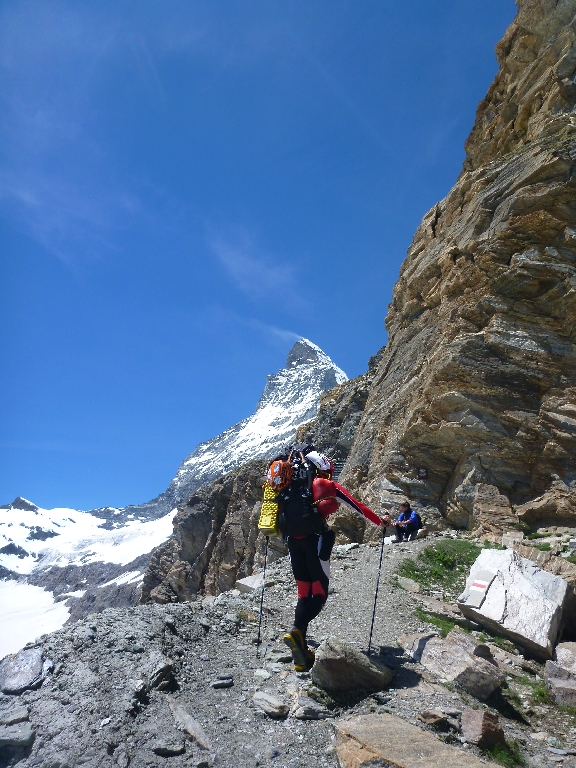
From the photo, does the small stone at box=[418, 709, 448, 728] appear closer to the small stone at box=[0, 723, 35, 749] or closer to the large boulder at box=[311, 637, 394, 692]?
the large boulder at box=[311, 637, 394, 692]

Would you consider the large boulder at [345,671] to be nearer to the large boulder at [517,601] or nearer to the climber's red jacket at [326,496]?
the climber's red jacket at [326,496]

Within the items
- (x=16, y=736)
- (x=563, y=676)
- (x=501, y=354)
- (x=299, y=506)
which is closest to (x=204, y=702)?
(x=16, y=736)

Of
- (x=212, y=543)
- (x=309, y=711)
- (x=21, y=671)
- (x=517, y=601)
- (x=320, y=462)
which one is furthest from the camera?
(x=212, y=543)

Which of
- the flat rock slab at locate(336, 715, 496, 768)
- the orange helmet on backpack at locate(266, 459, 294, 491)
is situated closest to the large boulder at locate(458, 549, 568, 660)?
the flat rock slab at locate(336, 715, 496, 768)

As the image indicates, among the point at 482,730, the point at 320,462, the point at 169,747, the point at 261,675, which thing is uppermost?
the point at 320,462

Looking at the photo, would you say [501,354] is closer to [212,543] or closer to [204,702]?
[204,702]

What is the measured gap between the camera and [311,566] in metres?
7.17

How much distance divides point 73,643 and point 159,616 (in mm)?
1515

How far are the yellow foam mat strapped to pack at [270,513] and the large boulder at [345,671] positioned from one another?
192 centimetres

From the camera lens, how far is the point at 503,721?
18.0ft

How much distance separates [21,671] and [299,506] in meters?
4.12

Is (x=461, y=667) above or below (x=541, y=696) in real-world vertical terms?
above

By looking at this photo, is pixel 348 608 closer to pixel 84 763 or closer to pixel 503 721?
pixel 503 721

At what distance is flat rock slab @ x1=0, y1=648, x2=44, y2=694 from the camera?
5.80 m
